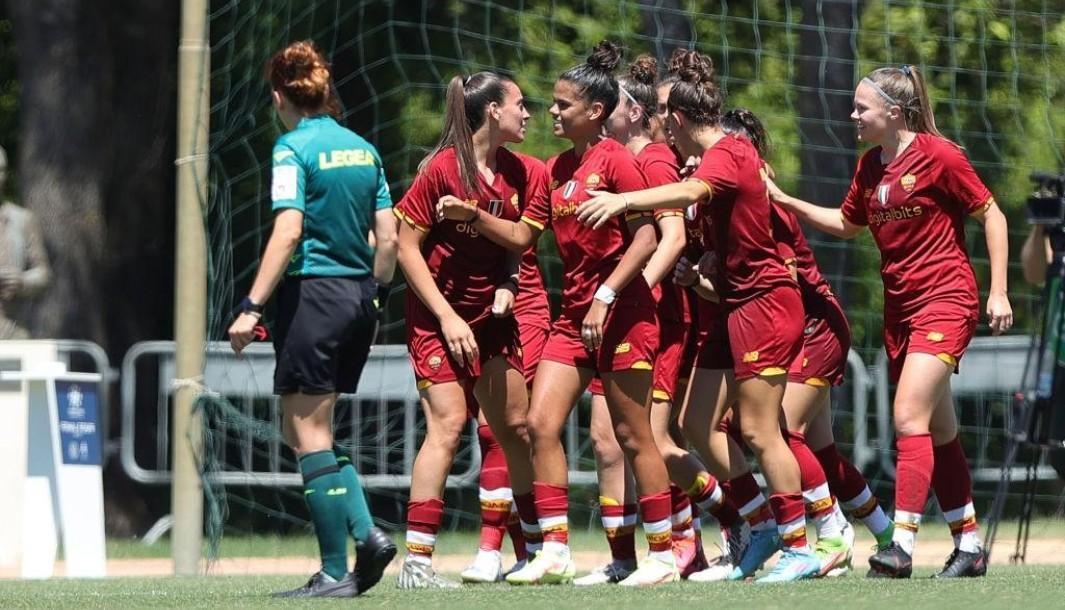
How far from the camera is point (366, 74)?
42.0 feet

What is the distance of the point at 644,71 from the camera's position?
8.45m

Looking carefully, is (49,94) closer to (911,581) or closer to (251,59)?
(251,59)

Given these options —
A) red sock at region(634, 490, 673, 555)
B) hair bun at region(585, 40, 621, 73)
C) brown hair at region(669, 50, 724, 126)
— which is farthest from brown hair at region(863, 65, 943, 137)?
red sock at region(634, 490, 673, 555)

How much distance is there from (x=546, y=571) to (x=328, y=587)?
1.11 m

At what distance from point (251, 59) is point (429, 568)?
428 cm

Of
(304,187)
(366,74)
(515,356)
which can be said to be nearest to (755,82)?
(366,74)

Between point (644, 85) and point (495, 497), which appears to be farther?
point (644, 85)

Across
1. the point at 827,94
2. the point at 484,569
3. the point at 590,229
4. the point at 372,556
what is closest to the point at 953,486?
the point at 590,229

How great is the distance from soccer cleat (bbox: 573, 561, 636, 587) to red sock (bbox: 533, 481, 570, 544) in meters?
0.25

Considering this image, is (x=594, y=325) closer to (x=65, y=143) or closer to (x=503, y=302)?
(x=503, y=302)

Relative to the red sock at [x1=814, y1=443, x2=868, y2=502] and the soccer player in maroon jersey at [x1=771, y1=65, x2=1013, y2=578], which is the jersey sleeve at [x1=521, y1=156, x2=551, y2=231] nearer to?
the soccer player in maroon jersey at [x1=771, y1=65, x2=1013, y2=578]

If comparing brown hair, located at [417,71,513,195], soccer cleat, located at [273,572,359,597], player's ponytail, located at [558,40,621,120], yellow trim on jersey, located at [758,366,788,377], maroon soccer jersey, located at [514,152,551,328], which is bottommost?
soccer cleat, located at [273,572,359,597]

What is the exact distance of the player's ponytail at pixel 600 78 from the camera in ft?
25.3

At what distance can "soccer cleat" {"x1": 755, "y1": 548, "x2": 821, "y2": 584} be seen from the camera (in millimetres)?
7488
